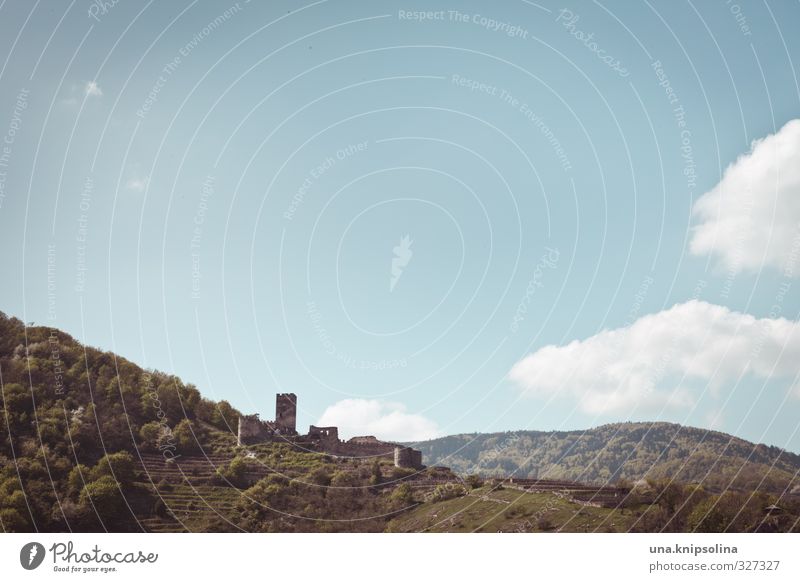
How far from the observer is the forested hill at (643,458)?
77350 millimetres

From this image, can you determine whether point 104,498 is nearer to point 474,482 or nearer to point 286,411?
point 474,482

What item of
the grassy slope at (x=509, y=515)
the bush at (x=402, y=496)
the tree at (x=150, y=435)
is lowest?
the grassy slope at (x=509, y=515)

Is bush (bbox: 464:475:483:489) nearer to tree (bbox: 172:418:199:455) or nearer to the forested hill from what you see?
the forested hill

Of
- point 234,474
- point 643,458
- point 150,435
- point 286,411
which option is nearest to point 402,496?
point 234,474

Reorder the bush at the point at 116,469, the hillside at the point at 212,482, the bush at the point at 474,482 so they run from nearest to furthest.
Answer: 1. the hillside at the point at 212,482
2. the bush at the point at 116,469
3. the bush at the point at 474,482

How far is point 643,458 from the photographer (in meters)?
115

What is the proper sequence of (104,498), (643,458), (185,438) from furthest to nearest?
(643,458) → (185,438) → (104,498)

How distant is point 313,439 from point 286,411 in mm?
6281

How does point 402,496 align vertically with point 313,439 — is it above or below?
below

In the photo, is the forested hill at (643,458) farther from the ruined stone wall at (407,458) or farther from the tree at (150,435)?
the tree at (150,435)

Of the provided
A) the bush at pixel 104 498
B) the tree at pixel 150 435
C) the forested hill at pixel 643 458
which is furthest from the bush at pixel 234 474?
the forested hill at pixel 643 458
